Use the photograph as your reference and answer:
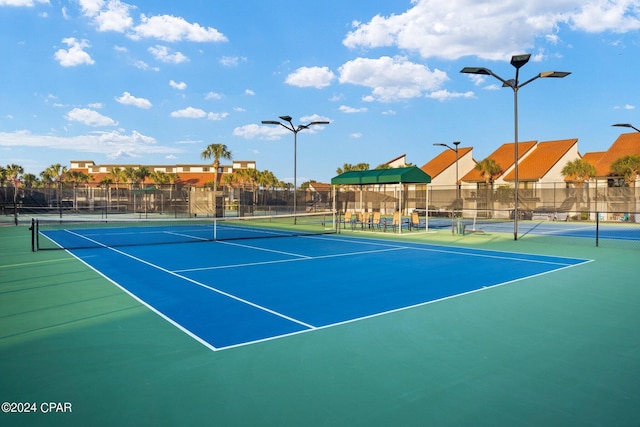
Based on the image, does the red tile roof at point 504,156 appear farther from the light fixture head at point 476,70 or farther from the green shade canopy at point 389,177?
the light fixture head at point 476,70

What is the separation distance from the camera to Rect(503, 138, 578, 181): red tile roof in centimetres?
4694

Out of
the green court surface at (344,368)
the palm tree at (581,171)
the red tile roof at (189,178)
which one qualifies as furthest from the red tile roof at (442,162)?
the green court surface at (344,368)

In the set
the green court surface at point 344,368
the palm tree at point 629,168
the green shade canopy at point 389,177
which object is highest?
the palm tree at point 629,168

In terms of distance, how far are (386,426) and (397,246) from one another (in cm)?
1338

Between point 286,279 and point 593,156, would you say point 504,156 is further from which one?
point 286,279

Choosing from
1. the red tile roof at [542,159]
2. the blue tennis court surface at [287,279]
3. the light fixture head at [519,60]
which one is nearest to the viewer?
the blue tennis court surface at [287,279]

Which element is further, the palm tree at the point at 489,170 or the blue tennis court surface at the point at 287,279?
the palm tree at the point at 489,170

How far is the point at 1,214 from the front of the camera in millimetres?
35375

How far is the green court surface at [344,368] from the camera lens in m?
3.74

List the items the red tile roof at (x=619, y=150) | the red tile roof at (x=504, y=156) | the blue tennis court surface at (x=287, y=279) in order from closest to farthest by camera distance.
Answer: the blue tennis court surface at (x=287, y=279), the red tile roof at (x=619, y=150), the red tile roof at (x=504, y=156)

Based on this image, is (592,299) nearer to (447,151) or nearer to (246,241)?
(246,241)

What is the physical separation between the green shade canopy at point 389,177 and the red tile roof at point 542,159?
1086 inches

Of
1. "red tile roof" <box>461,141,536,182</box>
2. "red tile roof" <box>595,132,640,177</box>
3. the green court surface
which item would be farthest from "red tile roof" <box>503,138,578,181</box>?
the green court surface

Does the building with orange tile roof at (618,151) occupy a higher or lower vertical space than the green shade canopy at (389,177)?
higher
